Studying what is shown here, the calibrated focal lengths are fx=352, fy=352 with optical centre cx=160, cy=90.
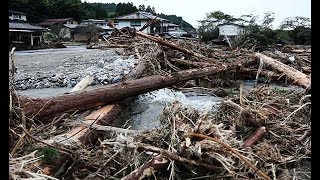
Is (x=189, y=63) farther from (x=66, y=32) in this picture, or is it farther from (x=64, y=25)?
(x=64, y=25)

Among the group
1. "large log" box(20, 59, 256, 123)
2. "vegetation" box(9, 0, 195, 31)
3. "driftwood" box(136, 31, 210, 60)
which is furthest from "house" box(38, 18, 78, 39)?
"large log" box(20, 59, 256, 123)

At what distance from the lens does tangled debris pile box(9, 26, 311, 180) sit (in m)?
2.72

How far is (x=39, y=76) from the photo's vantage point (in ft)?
31.3

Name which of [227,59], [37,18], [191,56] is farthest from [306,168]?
[37,18]

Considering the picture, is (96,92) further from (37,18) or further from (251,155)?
(37,18)

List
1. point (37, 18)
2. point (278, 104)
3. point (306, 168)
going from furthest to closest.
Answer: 1. point (37, 18)
2. point (278, 104)
3. point (306, 168)

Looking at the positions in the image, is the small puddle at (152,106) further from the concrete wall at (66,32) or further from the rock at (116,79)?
the concrete wall at (66,32)

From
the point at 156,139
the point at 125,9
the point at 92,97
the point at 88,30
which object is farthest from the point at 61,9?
the point at 156,139

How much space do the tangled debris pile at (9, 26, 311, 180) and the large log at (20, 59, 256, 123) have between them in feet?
0.04

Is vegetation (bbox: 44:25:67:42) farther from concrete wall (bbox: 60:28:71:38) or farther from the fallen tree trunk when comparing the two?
the fallen tree trunk

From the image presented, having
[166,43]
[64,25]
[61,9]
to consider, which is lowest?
[166,43]

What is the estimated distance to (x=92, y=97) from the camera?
15.3ft

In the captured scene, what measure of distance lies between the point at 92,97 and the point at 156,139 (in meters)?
1.68

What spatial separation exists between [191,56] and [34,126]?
5.38m
